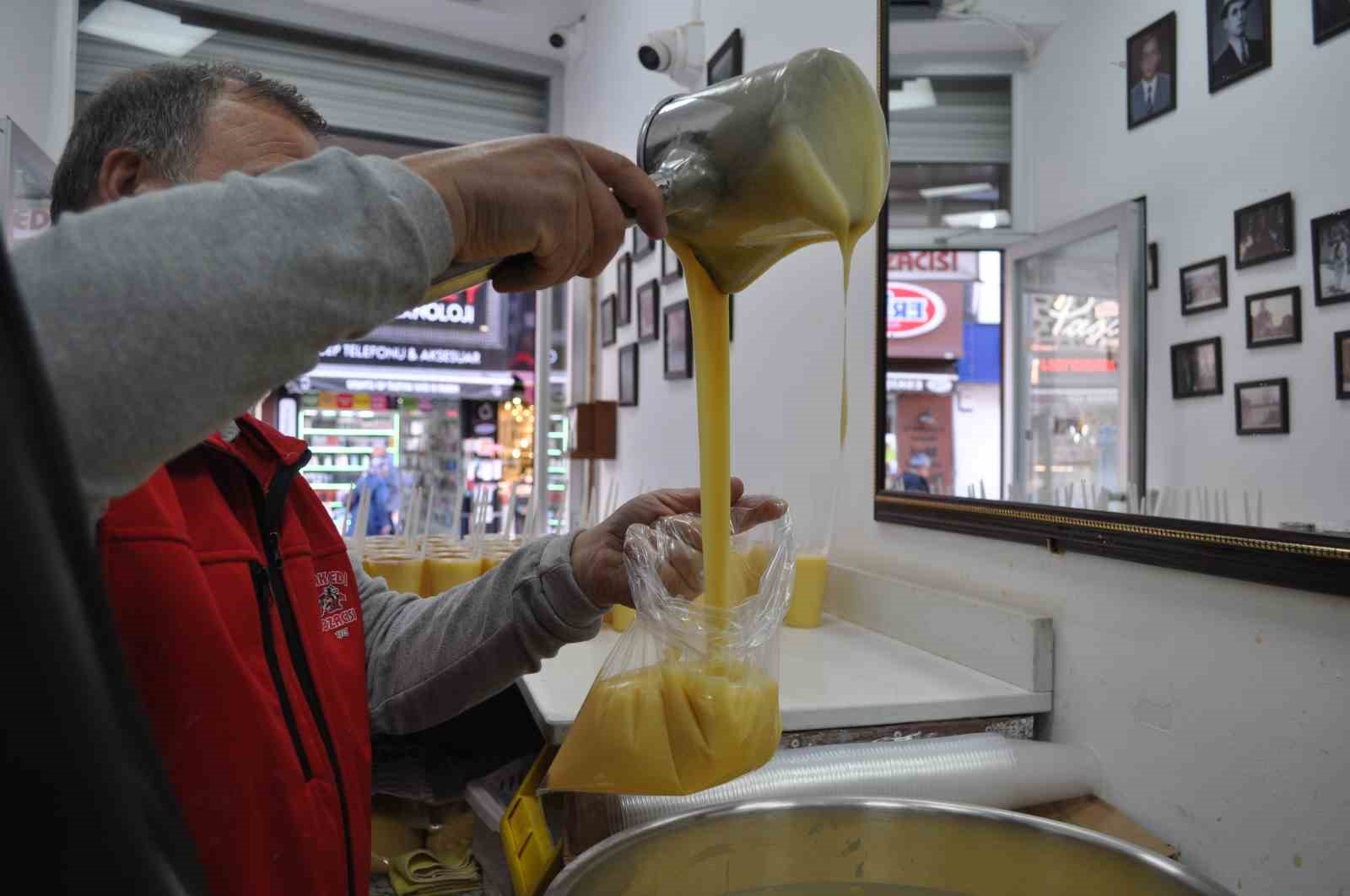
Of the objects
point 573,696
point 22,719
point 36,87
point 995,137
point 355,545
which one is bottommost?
point 573,696

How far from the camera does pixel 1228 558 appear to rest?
3.07ft

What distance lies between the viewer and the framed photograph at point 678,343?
9.05 feet

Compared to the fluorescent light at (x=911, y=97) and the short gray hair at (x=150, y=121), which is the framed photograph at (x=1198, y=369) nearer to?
the fluorescent light at (x=911, y=97)

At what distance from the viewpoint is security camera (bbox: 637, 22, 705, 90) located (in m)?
2.57

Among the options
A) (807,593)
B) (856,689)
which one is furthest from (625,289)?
(856,689)

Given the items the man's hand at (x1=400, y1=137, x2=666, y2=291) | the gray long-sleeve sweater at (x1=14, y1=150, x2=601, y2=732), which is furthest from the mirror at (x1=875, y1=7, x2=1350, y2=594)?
the gray long-sleeve sweater at (x1=14, y1=150, x2=601, y2=732)

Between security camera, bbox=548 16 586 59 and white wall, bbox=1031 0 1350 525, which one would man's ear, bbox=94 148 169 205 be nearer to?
white wall, bbox=1031 0 1350 525

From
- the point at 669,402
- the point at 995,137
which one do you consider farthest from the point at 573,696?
the point at 669,402

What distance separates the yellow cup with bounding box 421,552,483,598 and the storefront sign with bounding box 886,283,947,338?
100cm

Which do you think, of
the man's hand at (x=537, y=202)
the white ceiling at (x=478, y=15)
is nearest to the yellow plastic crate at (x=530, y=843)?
the man's hand at (x=537, y=202)

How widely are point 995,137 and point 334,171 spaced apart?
1379 millimetres

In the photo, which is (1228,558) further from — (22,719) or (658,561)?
(22,719)

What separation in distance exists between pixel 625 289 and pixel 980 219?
216 centimetres

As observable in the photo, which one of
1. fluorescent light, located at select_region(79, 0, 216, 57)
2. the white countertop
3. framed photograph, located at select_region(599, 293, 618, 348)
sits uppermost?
fluorescent light, located at select_region(79, 0, 216, 57)
